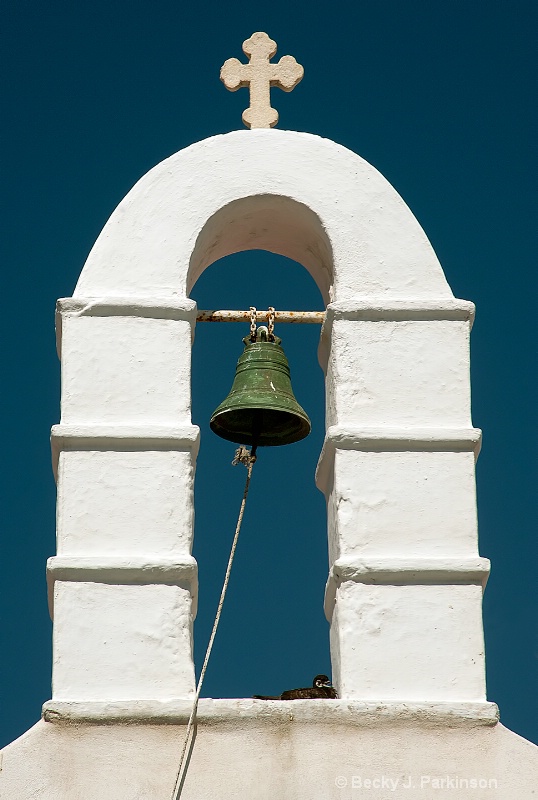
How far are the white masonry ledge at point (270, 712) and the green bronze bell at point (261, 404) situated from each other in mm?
1392

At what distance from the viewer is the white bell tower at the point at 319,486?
22.5 feet

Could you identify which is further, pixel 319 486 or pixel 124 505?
pixel 319 486

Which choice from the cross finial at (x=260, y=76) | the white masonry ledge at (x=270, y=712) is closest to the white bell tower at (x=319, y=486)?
the white masonry ledge at (x=270, y=712)

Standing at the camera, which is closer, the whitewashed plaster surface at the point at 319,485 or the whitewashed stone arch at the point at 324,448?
the whitewashed plaster surface at the point at 319,485

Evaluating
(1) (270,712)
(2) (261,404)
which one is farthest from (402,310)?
(1) (270,712)

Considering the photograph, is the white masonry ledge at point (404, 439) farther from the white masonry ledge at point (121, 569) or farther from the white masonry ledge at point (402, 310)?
the white masonry ledge at point (121, 569)

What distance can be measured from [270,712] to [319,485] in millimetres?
1214

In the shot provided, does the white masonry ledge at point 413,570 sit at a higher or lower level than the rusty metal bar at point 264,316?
lower

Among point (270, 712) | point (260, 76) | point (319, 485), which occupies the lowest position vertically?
point (270, 712)

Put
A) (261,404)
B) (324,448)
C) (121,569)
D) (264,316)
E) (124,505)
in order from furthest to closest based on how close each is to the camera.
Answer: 1. (264,316)
2. (261,404)
3. (324,448)
4. (124,505)
5. (121,569)

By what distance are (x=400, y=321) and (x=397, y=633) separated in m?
1.32

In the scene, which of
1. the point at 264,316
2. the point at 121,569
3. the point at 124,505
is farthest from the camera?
the point at 264,316

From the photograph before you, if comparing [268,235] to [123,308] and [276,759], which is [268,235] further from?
[276,759]

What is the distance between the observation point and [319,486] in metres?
7.85
